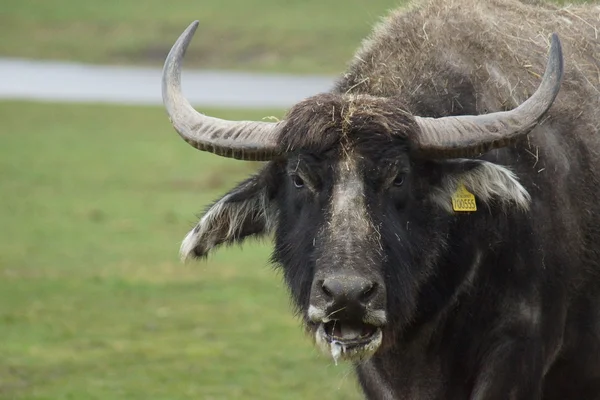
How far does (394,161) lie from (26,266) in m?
9.51

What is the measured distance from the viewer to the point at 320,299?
570 centimetres

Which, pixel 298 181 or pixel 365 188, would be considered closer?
pixel 365 188

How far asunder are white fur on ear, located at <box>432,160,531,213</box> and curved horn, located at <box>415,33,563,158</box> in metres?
0.16

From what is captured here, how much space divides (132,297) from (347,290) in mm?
8081

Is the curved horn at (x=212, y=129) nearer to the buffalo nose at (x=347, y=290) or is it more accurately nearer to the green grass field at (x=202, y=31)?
the buffalo nose at (x=347, y=290)

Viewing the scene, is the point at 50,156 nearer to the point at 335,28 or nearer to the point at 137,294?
the point at 137,294

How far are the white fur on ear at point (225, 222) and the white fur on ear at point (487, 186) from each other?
0.94 m

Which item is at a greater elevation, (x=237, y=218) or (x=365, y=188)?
(x=365, y=188)

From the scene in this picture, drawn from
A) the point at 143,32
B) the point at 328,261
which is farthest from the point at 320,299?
the point at 143,32

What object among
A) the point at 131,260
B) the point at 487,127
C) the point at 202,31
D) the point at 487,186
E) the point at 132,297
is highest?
the point at 487,127

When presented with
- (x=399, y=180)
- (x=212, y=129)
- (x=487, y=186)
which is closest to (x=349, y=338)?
(x=399, y=180)

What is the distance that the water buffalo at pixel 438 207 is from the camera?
236 inches

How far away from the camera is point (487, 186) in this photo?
20.7 feet

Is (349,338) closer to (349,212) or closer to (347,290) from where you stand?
(347,290)
